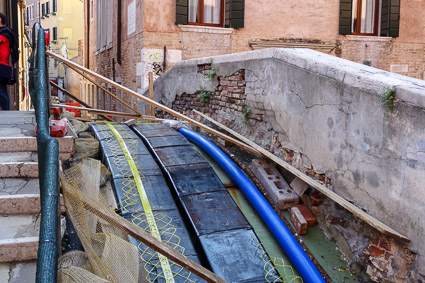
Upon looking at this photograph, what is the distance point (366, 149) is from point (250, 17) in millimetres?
8288

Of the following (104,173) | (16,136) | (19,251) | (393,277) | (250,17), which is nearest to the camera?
(19,251)

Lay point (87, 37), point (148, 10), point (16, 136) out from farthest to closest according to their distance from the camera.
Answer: point (87, 37) → point (148, 10) → point (16, 136)

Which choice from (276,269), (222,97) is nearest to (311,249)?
(276,269)

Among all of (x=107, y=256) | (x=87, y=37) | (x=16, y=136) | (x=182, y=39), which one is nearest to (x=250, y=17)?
(x=182, y=39)

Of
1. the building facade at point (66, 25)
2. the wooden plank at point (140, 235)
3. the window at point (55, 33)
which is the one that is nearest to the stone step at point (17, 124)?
the wooden plank at point (140, 235)

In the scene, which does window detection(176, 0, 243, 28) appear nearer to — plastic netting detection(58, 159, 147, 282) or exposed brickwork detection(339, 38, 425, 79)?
A: exposed brickwork detection(339, 38, 425, 79)

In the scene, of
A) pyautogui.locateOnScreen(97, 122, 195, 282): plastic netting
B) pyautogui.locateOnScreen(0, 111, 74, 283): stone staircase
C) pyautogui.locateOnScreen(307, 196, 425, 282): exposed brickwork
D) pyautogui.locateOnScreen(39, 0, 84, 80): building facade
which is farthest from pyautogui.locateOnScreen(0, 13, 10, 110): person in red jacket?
pyautogui.locateOnScreen(39, 0, 84, 80): building facade

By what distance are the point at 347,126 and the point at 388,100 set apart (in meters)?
0.46

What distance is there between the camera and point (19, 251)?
2521 mm

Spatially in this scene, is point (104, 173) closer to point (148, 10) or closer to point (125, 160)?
point (125, 160)

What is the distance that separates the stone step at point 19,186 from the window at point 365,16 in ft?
34.0

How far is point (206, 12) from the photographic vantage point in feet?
35.3

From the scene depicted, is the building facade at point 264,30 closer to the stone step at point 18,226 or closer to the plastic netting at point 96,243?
the stone step at point 18,226

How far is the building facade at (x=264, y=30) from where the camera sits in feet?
33.8
